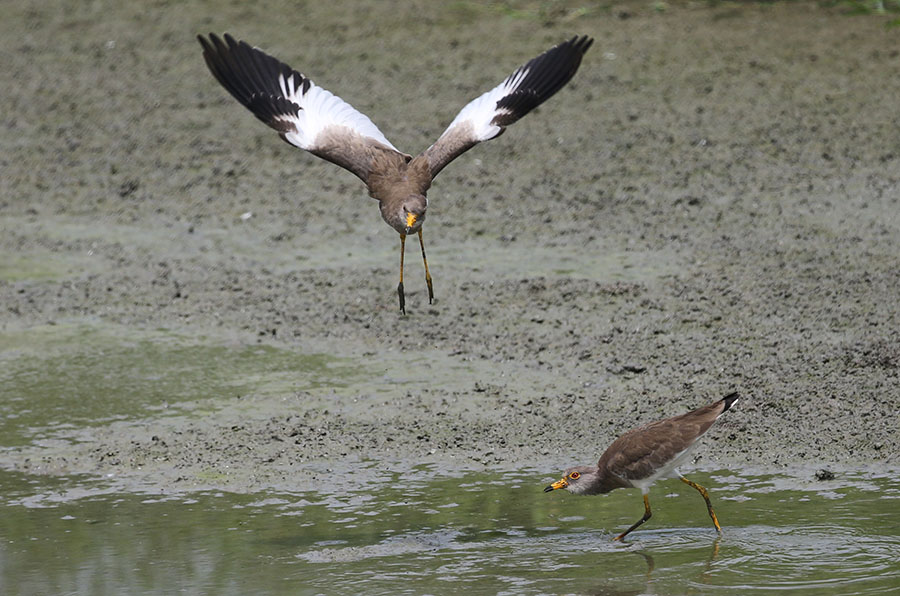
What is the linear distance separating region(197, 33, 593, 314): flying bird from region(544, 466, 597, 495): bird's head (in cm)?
156

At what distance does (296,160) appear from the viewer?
1203 cm

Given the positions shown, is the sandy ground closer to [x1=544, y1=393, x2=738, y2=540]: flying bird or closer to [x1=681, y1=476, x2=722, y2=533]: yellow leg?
[x1=544, y1=393, x2=738, y2=540]: flying bird

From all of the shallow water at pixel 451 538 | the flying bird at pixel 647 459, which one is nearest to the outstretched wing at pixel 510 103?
the shallow water at pixel 451 538

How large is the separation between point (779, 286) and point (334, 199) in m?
3.75

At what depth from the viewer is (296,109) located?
8.16m

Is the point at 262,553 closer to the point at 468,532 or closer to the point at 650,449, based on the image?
the point at 468,532

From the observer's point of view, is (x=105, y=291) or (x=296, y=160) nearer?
(x=105, y=291)

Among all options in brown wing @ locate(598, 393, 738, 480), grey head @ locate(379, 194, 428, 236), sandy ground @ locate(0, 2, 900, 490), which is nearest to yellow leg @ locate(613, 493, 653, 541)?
brown wing @ locate(598, 393, 738, 480)

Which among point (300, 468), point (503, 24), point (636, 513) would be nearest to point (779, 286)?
point (636, 513)

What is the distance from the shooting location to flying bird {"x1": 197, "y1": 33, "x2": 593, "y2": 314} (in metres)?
7.57

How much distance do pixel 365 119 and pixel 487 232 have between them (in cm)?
243

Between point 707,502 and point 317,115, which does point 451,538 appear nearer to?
point 707,502

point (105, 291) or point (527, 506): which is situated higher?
point (105, 291)

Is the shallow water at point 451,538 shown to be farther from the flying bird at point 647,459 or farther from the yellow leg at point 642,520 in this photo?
the flying bird at point 647,459
